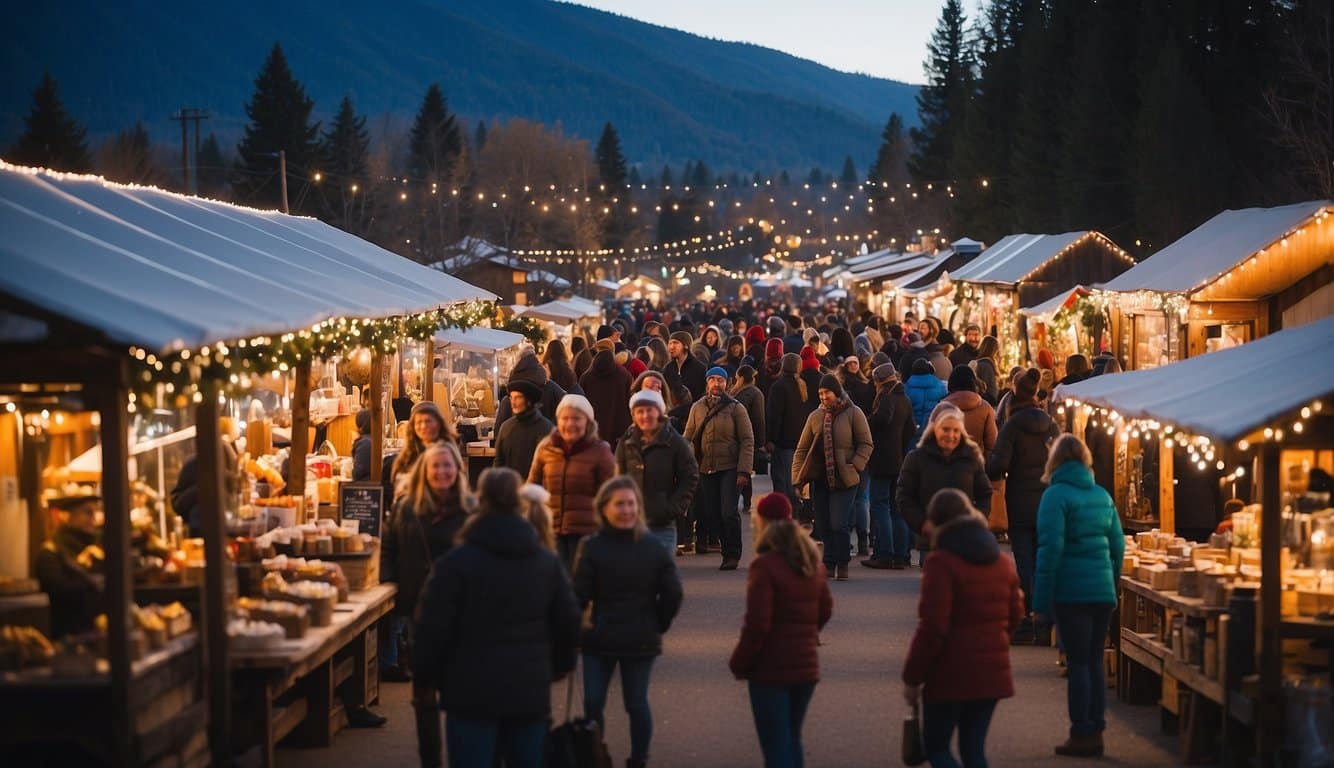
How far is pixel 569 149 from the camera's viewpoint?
348 ft

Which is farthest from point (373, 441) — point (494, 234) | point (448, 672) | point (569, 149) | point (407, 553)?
point (569, 149)

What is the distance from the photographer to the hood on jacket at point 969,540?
6.91 metres

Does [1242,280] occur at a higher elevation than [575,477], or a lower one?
higher

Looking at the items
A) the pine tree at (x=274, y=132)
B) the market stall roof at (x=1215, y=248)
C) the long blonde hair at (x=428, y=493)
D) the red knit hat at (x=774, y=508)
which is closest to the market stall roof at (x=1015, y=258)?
the market stall roof at (x=1215, y=248)

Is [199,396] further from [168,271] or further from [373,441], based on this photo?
[373,441]

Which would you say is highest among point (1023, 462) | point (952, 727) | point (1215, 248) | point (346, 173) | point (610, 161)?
point (610, 161)

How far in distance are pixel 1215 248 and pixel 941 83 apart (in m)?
77.0

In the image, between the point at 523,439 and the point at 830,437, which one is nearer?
the point at 523,439

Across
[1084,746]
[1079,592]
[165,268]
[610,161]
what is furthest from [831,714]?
[610,161]

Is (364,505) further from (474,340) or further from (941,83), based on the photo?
(941,83)

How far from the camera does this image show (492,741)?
641 cm

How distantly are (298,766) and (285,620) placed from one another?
2.46ft

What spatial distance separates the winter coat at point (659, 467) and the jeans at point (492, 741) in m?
4.46

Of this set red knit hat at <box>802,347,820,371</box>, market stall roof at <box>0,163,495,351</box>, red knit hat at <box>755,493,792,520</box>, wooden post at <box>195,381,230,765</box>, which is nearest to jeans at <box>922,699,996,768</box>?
red knit hat at <box>755,493,792,520</box>
